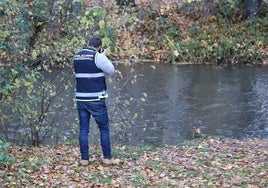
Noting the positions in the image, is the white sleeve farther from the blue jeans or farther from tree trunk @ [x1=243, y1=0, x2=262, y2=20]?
tree trunk @ [x1=243, y1=0, x2=262, y2=20]

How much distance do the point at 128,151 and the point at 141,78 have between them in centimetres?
994

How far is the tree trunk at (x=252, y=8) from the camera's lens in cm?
2683

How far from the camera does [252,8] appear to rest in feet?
88.1

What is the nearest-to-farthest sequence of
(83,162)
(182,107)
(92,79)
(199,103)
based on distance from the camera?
(92,79), (83,162), (182,107), (199,103)

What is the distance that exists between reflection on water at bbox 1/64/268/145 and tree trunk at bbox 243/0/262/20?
6.48 metres

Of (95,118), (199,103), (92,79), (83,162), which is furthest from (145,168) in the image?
(199,103)

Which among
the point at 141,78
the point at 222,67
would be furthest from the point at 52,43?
the point at 222,67

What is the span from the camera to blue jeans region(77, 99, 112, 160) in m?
7.82

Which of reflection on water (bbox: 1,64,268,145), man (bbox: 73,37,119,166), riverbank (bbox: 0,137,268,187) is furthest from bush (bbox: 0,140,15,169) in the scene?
reflection on water (bbox: 1,64,268,145)

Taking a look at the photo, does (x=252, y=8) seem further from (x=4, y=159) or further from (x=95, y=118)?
(x=4, y=159)

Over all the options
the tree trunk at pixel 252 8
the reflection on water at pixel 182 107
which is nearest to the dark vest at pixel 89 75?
the reflection on water at pixel 182 107

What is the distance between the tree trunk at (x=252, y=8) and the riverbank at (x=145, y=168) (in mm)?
17975

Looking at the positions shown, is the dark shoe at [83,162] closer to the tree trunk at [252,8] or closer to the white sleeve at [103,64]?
the white sleeve at [103,64]

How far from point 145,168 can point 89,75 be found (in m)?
1.67
